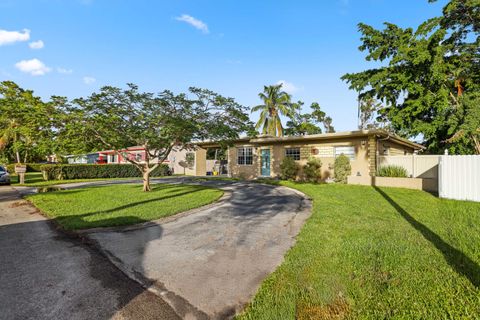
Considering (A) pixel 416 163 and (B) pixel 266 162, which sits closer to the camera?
(A) pixel 416 163

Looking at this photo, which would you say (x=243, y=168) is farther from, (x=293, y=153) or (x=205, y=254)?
(x=205, y=254)

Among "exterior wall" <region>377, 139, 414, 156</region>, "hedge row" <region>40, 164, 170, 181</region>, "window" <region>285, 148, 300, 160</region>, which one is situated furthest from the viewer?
"hedge row" <region>40, 164, 170, 181</region>

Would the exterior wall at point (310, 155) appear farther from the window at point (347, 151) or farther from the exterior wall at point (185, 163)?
the exterior wall at point (185, 163)

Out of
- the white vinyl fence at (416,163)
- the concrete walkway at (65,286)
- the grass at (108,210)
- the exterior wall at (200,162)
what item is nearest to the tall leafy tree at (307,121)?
the exterior wall at (200,162)

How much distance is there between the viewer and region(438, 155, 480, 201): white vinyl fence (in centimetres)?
873

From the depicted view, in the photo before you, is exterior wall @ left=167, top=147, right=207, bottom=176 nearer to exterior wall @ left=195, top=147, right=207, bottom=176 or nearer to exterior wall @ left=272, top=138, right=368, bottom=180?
exterior wall @ left=195, top=147, right=207, bottom=176

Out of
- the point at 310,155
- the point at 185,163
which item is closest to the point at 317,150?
the point at 310,155

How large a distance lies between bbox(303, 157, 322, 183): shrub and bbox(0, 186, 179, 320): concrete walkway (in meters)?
13.7

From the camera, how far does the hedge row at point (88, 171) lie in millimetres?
18344

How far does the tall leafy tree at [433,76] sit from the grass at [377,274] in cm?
1139

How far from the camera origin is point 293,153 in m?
17.6

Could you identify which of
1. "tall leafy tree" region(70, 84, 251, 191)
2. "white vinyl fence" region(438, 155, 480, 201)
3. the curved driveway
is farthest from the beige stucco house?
the curved driveway

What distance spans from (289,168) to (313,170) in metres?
1.69

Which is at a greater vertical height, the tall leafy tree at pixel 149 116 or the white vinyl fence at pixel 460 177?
the tall leafy tree at pixel 149 116
